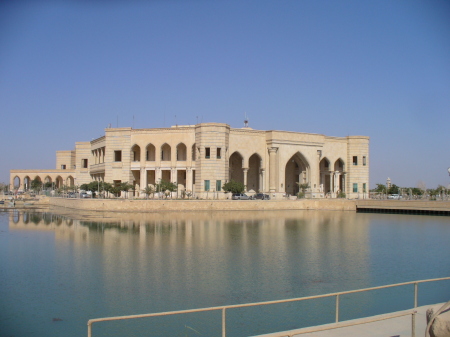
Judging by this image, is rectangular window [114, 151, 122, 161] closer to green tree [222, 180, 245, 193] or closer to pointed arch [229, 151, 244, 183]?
pointed arch [229, 151, 244, 183]

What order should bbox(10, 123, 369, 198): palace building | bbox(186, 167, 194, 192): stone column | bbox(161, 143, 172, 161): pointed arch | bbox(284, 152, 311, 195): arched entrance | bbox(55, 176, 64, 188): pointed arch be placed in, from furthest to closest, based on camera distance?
bbox(55, 176, 64, 188): pointed arch, bbox(284, 152, 311, 195): arched entrance, bbox(161, 143, 172, 161): pointed arch, bbox(186, 167, 194, 192): stone column, bbox(10, 123, 369, 198): palace building

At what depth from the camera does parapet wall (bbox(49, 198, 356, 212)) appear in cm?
3856

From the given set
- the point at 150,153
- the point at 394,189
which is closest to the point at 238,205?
the point at 150,153

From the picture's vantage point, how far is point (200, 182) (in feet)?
147

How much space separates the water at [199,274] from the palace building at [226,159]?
17898 mm

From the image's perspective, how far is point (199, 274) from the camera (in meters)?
14.4

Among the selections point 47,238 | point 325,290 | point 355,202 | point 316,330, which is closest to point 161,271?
point 325,290

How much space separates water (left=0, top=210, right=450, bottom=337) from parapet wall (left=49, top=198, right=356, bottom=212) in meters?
10.4

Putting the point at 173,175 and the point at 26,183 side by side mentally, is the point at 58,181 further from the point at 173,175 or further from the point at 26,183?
the point at 173,175

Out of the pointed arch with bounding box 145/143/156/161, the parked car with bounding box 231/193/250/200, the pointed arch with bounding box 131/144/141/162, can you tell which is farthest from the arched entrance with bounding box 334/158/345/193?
the pointed arch with bounding box 131/144/141/162

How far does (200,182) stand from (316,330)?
38.7 metres

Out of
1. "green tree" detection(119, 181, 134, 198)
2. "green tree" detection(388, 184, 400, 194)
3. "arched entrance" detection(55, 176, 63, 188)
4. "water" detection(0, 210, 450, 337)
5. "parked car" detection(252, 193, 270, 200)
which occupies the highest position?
"arched entrance" detection(55, 176, 63, 188)

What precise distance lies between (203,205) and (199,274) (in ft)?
82.9

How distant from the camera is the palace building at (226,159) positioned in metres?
44.8
